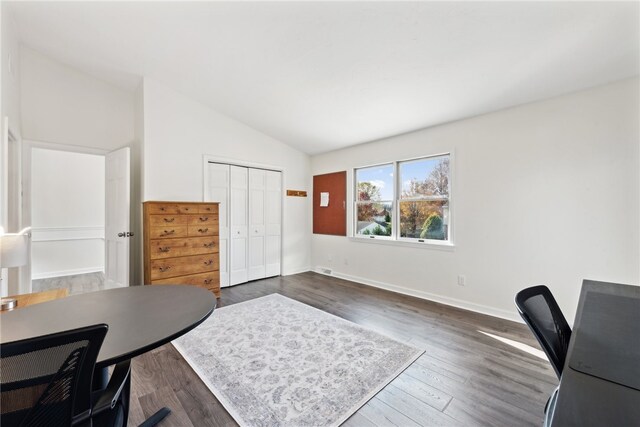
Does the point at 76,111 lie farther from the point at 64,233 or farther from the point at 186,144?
the point at 64,233

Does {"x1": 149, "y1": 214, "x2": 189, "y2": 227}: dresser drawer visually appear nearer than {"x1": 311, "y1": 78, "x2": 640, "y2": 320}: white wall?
No

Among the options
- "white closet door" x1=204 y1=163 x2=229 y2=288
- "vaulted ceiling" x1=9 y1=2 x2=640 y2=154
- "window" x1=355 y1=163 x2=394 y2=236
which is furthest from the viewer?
"window" x1=355 y1=163 x2=394 y2=236

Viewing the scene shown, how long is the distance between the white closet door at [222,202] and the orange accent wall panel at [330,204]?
1.86m

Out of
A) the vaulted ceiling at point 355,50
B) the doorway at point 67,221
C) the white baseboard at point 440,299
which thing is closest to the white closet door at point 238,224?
the vaulted ceiling at point 355,50

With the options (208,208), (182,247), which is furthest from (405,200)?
(182,247)

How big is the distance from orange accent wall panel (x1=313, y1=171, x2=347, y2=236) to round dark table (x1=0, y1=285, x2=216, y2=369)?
3607 mm

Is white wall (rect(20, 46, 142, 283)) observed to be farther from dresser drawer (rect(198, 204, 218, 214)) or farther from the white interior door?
dresser drawer (rect(198, 204, 218, 214))

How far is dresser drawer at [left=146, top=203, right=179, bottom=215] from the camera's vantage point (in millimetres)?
3223

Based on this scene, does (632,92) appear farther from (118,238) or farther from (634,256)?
(118,238)

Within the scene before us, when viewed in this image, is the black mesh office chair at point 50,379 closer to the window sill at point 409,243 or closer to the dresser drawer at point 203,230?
the dresser drawer at point 203,230

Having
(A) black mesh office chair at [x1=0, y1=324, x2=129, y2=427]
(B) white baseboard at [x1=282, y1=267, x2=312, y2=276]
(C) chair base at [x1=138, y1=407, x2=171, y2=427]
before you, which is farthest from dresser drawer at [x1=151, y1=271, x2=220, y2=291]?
(A) black mesh office chair at [x1=0, y1=324, x2=129, y2=427]

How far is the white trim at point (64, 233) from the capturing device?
495cm

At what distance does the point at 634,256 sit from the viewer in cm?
234

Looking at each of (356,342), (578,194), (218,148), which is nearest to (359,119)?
(218,148)
